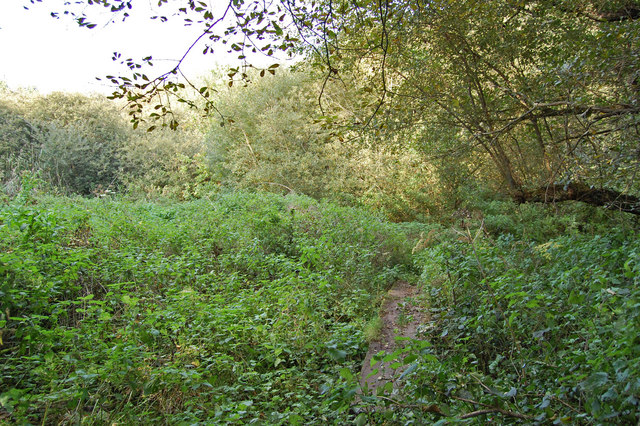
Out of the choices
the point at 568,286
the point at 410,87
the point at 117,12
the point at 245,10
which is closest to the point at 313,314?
the point at 568,286

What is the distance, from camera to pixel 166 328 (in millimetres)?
3951

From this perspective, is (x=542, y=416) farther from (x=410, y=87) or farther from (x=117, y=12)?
(x=410, y=87)

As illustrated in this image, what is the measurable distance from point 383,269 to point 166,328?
11.9ft

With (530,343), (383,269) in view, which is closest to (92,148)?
(383,269)

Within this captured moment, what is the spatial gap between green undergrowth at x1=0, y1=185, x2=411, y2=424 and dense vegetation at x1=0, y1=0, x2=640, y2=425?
3cm

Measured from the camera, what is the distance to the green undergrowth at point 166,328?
9.48 ft

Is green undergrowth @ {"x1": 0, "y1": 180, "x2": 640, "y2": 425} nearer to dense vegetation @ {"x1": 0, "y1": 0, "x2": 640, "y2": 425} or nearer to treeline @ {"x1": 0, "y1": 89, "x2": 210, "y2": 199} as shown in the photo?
dense vegetation @ {"x1": 0, "y1": 0, "x2": 640, "y2": 425}

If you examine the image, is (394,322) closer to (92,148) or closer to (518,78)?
(518,78)

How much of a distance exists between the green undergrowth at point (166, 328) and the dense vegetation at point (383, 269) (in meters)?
0.03

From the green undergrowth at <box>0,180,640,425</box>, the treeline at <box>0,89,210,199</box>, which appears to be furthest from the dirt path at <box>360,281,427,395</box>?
the treeline at <box>0,89,210,199</box>

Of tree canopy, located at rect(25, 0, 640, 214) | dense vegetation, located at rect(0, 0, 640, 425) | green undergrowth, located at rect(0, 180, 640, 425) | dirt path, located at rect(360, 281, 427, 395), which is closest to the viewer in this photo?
green undergrowth, located at rect(0, 180, 640, 425)

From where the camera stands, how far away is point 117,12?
→ 329 cm

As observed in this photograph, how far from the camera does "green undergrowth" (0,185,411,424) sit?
114 inches

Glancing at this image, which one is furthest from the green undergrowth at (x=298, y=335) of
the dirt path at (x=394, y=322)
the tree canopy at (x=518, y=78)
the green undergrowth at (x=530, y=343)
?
the tree canopy at (x=518, y=78)
